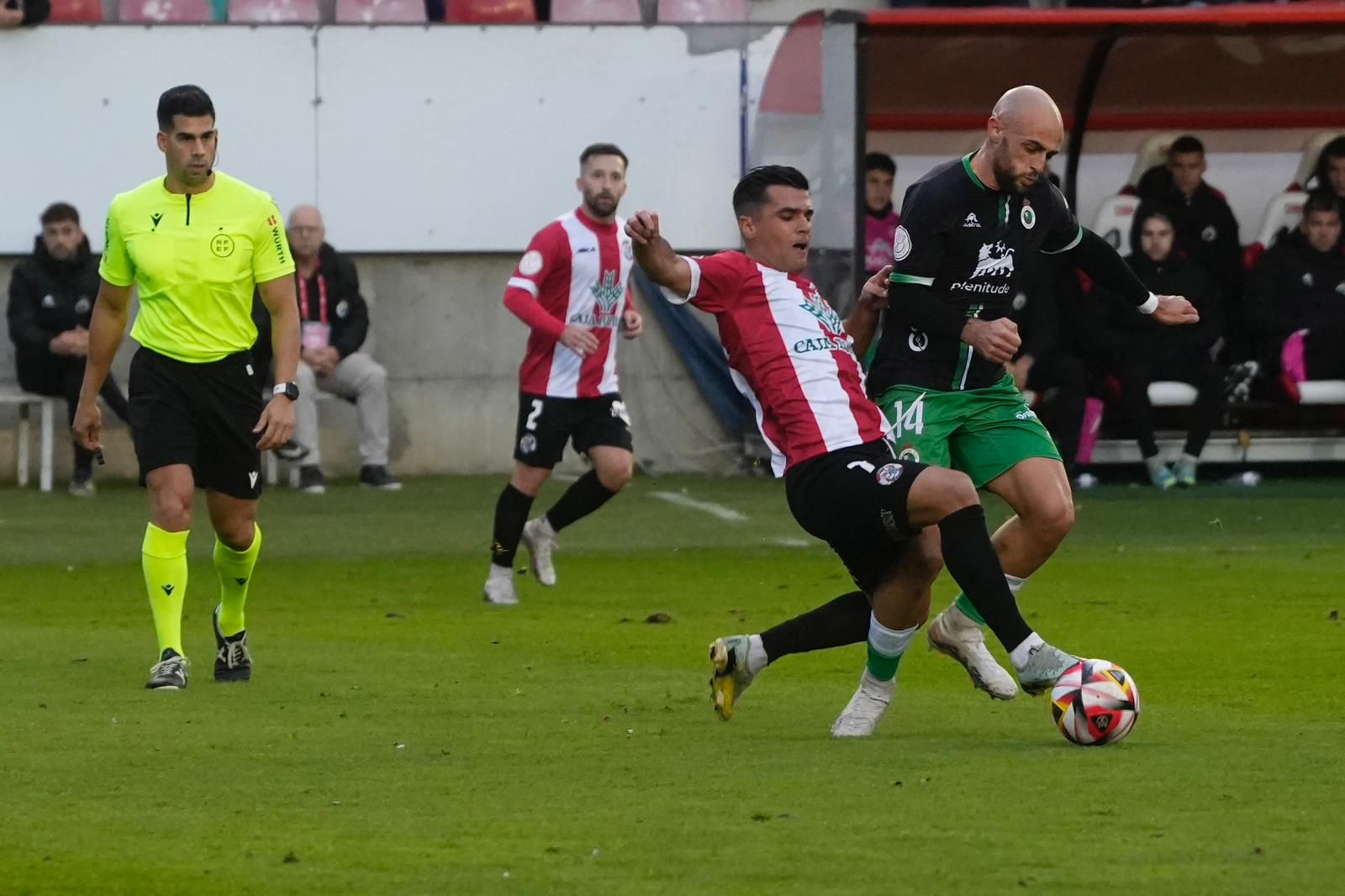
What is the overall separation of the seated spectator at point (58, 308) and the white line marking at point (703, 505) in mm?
3453

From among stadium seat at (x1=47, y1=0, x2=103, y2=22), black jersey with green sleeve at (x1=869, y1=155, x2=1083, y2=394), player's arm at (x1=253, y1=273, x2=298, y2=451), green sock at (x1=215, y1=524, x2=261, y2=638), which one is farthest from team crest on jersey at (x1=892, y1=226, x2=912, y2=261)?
stadium seat at (x1=47, y1=0, x2=103, y2=22)

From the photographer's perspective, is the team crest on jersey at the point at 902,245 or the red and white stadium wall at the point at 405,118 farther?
the red and white stadium wall at the point at 405,118

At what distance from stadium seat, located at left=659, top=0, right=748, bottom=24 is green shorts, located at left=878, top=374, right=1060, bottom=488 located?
33.0ft

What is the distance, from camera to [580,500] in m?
11.3

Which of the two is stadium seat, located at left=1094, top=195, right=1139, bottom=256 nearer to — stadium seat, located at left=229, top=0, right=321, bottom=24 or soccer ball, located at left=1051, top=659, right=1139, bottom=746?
stadium seat, located at left=229, top=0, right=321, bottom=24

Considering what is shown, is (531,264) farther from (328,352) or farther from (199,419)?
(328,352)

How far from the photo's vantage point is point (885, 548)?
22.7 ft

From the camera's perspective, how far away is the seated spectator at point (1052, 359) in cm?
1523

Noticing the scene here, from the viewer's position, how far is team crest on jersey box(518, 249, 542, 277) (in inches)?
437

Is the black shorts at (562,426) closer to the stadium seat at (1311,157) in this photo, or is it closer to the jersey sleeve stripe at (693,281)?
the jersey sleeve stripe at (693,281)

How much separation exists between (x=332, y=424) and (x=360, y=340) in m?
1.10

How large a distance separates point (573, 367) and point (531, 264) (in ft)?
1.65

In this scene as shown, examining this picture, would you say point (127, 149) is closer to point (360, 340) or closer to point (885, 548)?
point (360, 340)

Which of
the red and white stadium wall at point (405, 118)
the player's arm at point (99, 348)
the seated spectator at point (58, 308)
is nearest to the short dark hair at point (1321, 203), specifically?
the red and white stadium wall at point (405, 118)
